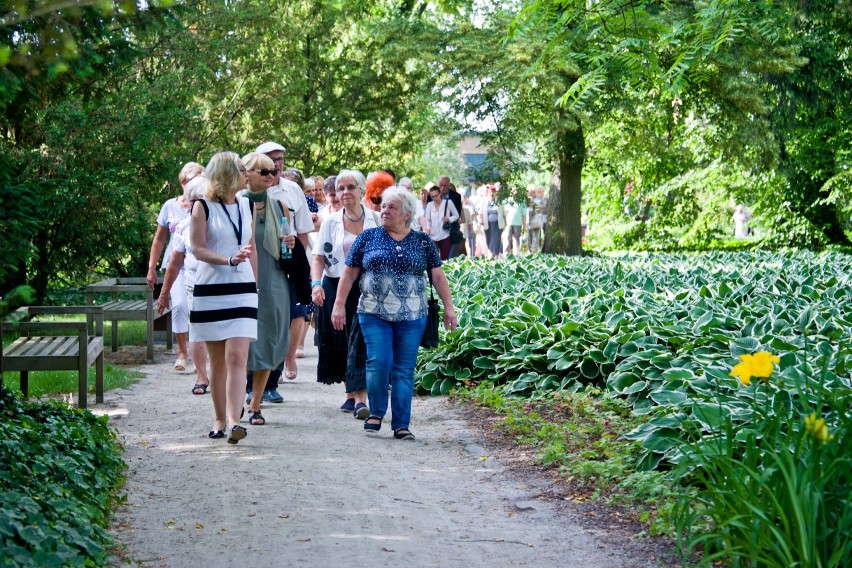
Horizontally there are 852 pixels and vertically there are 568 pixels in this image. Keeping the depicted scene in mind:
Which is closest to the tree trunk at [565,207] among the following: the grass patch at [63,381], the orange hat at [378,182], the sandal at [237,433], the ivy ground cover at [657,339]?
the ivy ground cover at [657,339]

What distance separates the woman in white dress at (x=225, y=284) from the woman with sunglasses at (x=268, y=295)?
68cm

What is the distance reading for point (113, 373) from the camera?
10.9m

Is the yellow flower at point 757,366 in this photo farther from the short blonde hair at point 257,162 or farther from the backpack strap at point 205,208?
the short blonde hair at point 257,162

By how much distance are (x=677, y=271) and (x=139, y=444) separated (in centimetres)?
787

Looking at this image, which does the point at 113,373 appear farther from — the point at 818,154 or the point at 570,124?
the point at 818,154

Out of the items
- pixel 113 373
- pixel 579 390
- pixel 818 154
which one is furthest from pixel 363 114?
pixel 579 390

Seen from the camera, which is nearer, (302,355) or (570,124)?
(302,355)

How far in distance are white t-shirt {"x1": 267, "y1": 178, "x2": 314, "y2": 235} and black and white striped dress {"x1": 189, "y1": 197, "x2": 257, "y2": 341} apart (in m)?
1.49

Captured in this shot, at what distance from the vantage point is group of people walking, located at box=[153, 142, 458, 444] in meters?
7.24

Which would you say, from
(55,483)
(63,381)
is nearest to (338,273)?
(63,381)

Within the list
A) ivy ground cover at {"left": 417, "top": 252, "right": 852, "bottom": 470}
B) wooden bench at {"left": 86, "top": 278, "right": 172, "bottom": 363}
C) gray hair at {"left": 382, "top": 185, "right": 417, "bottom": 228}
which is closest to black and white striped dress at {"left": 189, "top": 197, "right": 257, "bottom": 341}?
gray hair at {"left": 382, "top": 185, "right": 417, "bottom": 228}

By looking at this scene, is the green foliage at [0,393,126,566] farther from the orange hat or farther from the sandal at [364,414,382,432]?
the orange hat

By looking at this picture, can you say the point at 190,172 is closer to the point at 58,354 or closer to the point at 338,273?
the point at 338,273

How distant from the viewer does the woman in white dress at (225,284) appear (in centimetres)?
721
